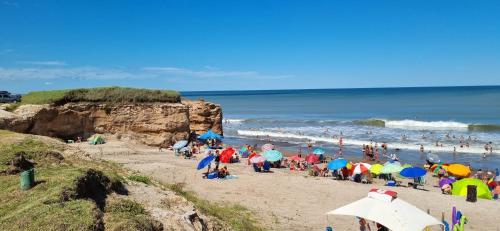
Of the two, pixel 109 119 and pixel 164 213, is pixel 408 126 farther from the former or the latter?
pixel 164 213

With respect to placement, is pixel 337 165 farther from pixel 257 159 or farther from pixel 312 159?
pixel 312 159

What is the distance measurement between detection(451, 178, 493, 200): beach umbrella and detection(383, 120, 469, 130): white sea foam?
3250 centimetres

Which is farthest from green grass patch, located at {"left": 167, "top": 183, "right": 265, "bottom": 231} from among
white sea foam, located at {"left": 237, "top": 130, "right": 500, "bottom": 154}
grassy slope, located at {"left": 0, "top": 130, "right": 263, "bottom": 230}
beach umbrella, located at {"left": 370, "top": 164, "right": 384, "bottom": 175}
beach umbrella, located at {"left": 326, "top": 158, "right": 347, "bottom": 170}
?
white sea foam, located at {"left": 237, "top": 130, "right": 500, "bottom": 154}

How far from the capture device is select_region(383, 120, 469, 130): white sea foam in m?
47.8

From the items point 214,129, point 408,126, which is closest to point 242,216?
point 214,129

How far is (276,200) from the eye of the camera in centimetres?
1530

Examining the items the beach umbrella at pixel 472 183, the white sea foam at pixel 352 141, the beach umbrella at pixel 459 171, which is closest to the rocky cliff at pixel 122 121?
the white sea foam at pixel 352 141

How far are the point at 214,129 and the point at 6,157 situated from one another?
991 inches

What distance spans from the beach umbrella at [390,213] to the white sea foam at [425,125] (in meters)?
44.0

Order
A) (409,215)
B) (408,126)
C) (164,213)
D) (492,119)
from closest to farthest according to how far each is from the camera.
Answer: (409,215)
(164,213)
(408,126)
(492,119)

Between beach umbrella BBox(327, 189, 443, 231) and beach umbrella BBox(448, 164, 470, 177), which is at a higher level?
beach umbrella BBox(327, 189, 443, 231)

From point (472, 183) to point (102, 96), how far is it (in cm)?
2326

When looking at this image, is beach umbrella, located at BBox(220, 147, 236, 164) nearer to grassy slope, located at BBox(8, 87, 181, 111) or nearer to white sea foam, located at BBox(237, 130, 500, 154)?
grassy slope, located at BBox(8, 87, 181, 111)

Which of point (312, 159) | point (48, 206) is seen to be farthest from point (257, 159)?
point (48, 206)
